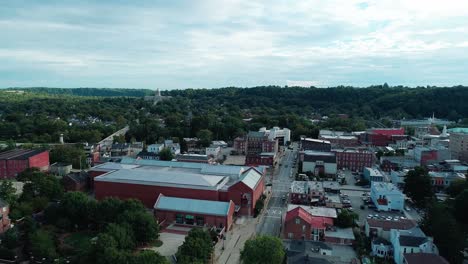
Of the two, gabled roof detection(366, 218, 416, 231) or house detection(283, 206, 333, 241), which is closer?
gabled roof detection(366, 218, 416, 231)

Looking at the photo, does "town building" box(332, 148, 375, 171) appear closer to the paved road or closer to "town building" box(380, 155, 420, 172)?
"town building" box(380, 155, 420, 172)

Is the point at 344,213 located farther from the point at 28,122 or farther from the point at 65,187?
the point at 28,122

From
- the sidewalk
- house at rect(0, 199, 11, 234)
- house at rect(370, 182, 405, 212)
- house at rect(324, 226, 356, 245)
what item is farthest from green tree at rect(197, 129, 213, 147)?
house at rect(324, 226, 356, 245)

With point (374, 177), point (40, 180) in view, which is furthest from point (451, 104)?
point (40, 180)

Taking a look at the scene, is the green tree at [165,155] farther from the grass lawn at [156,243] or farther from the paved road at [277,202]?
the grass lawn at [156,243]

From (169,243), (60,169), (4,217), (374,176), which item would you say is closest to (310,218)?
(169,243)

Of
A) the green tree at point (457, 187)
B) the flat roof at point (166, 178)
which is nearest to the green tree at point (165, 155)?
the flat roof at point (166, 178)

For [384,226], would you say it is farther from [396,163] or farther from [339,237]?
[396,163]
